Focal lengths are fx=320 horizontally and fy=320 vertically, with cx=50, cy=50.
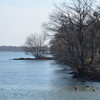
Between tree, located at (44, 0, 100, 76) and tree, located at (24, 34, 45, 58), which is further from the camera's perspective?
tree, located at (24, 34, 45, 58)

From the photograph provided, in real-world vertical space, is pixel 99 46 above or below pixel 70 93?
above

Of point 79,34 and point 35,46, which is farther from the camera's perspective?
point 35,46

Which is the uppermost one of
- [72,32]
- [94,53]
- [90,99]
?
[72,32]

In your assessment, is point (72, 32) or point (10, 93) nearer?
point (10, 93)

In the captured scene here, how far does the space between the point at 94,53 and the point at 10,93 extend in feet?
56.0

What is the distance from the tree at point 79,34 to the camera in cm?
3778

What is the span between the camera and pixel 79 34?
38.4m

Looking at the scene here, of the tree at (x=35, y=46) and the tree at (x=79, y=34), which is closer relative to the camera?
the tree at (x=79, y=34)

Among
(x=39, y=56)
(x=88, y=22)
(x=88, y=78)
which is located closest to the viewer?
(x=88, y=78)

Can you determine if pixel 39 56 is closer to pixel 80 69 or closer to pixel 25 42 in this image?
pixel 25 42

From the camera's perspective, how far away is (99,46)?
130 feet

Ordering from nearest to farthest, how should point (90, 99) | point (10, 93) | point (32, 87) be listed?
1. point (90, 99)
2. point (10, 93)
3. point (32, 87)

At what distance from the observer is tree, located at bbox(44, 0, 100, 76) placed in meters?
37.8

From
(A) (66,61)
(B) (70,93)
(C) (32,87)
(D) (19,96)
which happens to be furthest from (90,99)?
(A) (66,61)
